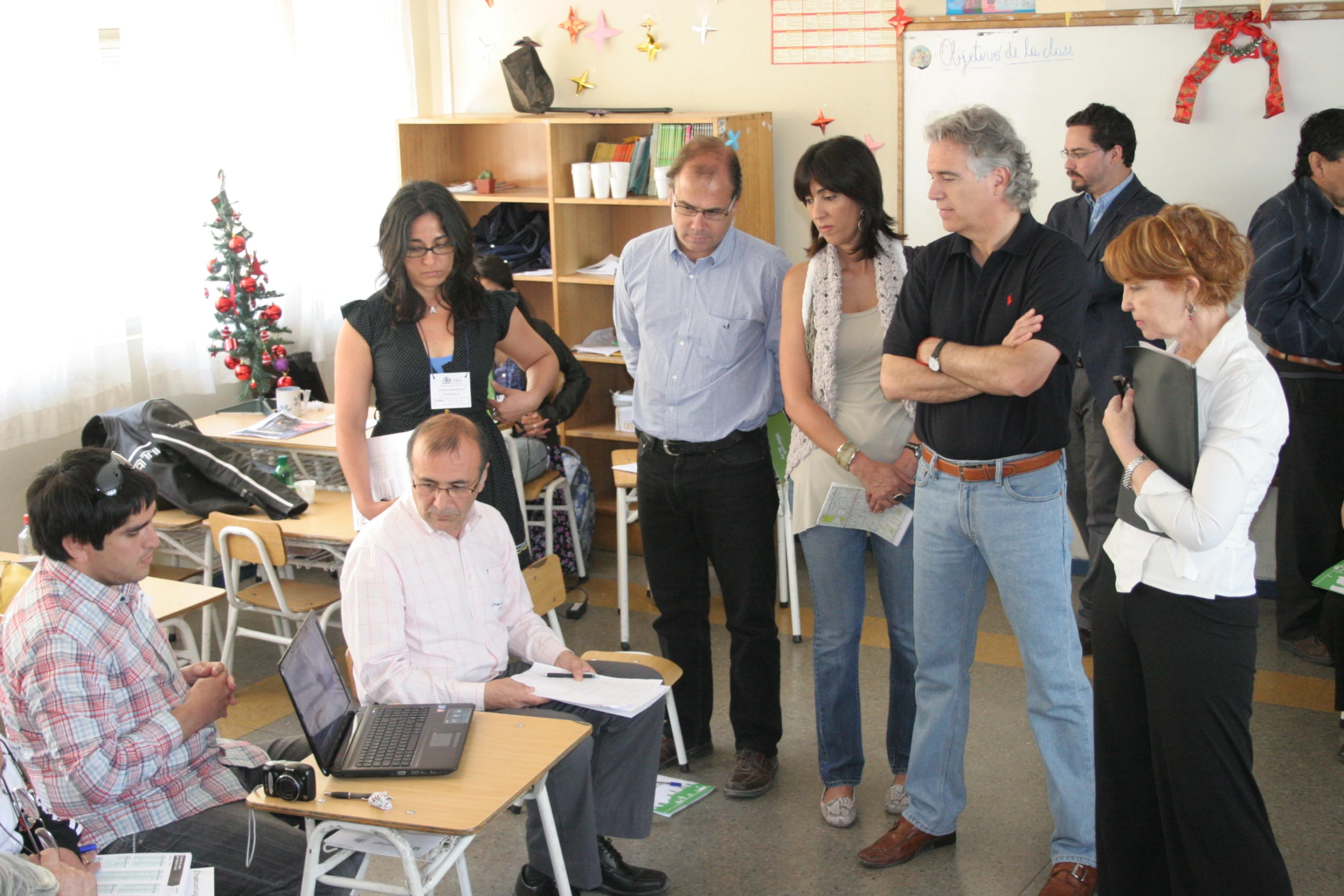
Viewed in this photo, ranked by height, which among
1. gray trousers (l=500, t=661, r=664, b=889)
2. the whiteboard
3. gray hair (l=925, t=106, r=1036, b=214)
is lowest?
gray trousers (l=500, t=661, r=664, b=889)

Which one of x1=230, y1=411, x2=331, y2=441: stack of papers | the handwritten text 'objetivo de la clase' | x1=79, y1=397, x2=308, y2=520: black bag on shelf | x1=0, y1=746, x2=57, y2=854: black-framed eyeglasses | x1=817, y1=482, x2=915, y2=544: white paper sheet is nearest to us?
x1=0, y1=746, x2=57, y2=854: black-framed eyeglasses

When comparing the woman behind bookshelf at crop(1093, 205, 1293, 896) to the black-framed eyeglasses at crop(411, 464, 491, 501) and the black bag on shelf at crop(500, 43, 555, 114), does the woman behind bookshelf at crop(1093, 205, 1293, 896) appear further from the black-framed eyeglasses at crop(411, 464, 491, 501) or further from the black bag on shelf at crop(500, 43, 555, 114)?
the black bag on shelf at crop(500, 43, 555, 114)

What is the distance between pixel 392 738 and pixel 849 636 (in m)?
1.29

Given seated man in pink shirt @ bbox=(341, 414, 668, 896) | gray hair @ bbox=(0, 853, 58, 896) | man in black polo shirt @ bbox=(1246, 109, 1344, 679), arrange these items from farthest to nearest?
man in black polo shirt @ bbox=(1246, 109, 1344, 679) < seated man in pink shirt @ bbox=(341, 414, 668, 896) < gray hair @ bbox=(0, 853, 58, 896)

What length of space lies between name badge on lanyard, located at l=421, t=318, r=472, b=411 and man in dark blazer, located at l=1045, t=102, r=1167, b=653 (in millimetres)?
2169

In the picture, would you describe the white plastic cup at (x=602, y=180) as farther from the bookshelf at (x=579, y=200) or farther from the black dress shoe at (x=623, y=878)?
the black dress shoe at (x=623, y=878)

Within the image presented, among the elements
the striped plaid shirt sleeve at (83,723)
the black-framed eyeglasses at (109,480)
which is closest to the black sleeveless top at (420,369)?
the black-framed eyeglasses at (109,480)

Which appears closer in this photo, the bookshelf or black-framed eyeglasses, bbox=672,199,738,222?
black-framed eyeglasses, bbox=672,199,738,222

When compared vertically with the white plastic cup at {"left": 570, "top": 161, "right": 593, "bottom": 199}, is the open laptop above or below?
below

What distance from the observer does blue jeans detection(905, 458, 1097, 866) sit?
260 cm

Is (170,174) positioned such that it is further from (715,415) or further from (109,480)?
(109,480)

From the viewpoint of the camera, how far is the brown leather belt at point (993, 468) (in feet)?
8.46

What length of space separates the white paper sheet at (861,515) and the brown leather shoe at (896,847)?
2.41 feet

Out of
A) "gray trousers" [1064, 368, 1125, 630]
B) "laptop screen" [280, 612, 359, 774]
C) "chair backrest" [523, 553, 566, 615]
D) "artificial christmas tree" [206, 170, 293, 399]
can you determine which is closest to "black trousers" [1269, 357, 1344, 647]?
"gray trousers" [1064, 368, 1125, 630]
